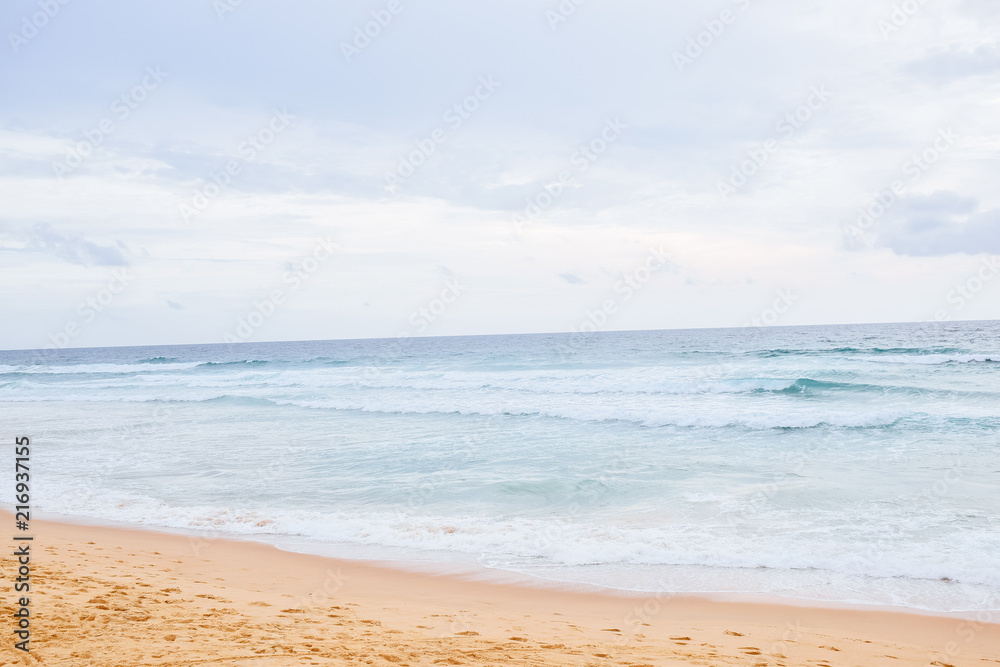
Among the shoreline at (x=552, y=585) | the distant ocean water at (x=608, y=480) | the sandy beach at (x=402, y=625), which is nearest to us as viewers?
the sandy beach at (x=402, y=625)

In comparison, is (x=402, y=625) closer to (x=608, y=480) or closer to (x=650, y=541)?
(x=650, y=541)

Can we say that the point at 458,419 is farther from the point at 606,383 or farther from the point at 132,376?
the point at 132,376

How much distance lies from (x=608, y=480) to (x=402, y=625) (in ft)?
20.5

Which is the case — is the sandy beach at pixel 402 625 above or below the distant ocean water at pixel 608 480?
below

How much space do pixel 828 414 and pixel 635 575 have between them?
508 inches

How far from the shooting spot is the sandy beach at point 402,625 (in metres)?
4.28

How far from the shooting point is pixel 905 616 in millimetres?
5520

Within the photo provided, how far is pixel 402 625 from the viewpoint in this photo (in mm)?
5035

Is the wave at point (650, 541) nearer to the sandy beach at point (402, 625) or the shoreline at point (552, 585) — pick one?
the shoreline at point (552, 585)

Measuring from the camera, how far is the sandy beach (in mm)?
4281

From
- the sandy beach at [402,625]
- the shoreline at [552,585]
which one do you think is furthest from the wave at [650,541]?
the sandy beach at [402,625]

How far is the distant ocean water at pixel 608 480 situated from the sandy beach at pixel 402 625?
61 centimetres

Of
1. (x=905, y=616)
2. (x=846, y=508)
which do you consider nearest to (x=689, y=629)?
(x=905, y=616)

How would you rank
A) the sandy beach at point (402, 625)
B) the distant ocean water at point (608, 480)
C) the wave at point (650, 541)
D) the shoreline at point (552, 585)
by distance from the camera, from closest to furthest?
the sandy beach at point (402, 625) → the shoreline at point (552, 585) → the wave at point (650, 541) → the distant ocean water at point (608, 480)
